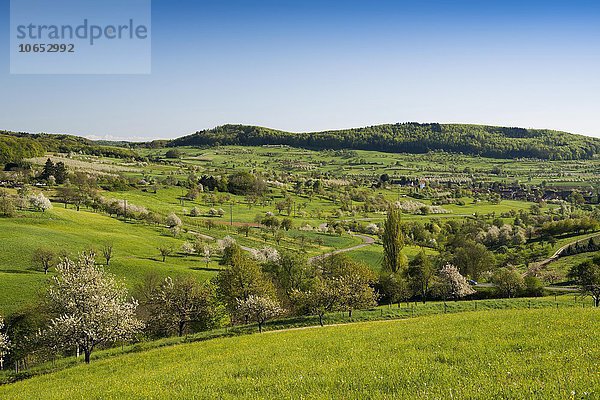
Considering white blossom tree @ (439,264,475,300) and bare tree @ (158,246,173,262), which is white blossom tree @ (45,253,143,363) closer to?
bare tree @ (158,246,173,262)

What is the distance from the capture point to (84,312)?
3875 centimetres

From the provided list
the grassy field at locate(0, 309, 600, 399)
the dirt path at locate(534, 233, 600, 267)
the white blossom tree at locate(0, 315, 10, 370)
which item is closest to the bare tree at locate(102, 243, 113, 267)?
the white blossom tree at locate(0, 315, 10, 370)

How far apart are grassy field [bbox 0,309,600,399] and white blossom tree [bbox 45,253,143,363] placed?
683 inches

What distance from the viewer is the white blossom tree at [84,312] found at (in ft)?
124

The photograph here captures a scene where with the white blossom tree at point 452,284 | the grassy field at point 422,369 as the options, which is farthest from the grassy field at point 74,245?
the grassy field at point 422,369

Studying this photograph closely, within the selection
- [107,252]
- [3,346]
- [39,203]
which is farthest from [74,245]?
[3,346]

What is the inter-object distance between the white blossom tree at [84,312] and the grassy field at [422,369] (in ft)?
57.0

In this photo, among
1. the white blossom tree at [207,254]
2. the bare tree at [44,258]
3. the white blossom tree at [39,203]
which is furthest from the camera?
the white blossom tree at [39,203]

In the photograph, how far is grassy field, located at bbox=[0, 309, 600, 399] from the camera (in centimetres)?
1109

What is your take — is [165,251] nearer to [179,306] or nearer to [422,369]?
[179,306]

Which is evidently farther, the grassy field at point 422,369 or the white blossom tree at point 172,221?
the white blossom tree at point 172,221

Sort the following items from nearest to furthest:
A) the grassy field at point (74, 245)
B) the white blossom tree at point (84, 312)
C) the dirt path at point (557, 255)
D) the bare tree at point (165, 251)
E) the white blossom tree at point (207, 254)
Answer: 1. the white blossom tree at point (84, 312)
2. the grassy field at point (74, 245)
3. the bare tree at point (165, 251)
4. the white blossom tree at point (207, 254)
5. the dirt path at point (557, 255)

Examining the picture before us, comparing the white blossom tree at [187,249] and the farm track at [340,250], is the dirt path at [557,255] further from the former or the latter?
the white blossom tree at [187,249]

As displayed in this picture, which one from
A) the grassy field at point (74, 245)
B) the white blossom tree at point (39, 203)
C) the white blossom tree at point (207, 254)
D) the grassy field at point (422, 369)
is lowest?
the white blossom tree at point (207, 254)
